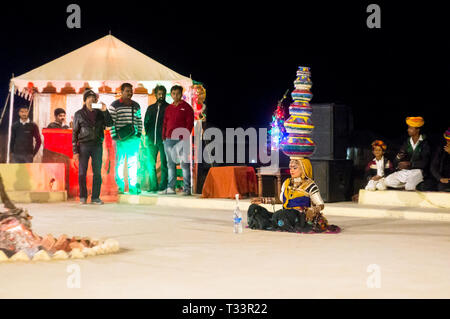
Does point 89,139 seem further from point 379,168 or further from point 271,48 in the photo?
point 271,48

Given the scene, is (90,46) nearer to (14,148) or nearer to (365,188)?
(14,148)

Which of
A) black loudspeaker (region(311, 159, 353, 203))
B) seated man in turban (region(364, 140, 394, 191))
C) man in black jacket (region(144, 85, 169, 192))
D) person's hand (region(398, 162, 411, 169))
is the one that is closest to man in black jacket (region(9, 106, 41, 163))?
man in black jacket (region(144, 85, 169, 192))

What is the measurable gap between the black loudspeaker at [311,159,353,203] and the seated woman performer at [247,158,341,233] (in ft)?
11.6

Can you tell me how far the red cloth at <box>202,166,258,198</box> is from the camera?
13.4m

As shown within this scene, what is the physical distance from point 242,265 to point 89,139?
7.05 metres

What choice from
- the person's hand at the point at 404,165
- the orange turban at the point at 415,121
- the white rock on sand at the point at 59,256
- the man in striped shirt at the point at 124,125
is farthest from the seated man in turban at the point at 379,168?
the white rock on sand at the point at 59,256

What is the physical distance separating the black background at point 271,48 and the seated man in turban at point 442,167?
15.4 ft

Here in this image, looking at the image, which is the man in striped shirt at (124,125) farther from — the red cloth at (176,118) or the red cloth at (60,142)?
the red cloth at (60,142)

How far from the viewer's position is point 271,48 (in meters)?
20.6

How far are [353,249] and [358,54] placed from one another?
418 inches

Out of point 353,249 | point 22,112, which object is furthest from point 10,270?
point 22,112

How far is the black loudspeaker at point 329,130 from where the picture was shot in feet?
42.0

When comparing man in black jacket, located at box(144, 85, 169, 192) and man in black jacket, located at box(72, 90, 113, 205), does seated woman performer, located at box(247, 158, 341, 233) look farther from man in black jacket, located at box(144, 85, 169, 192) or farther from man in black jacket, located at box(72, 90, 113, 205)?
man in black jacket, located at box(144, 85, 169, 192)

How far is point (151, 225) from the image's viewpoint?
9.85m
